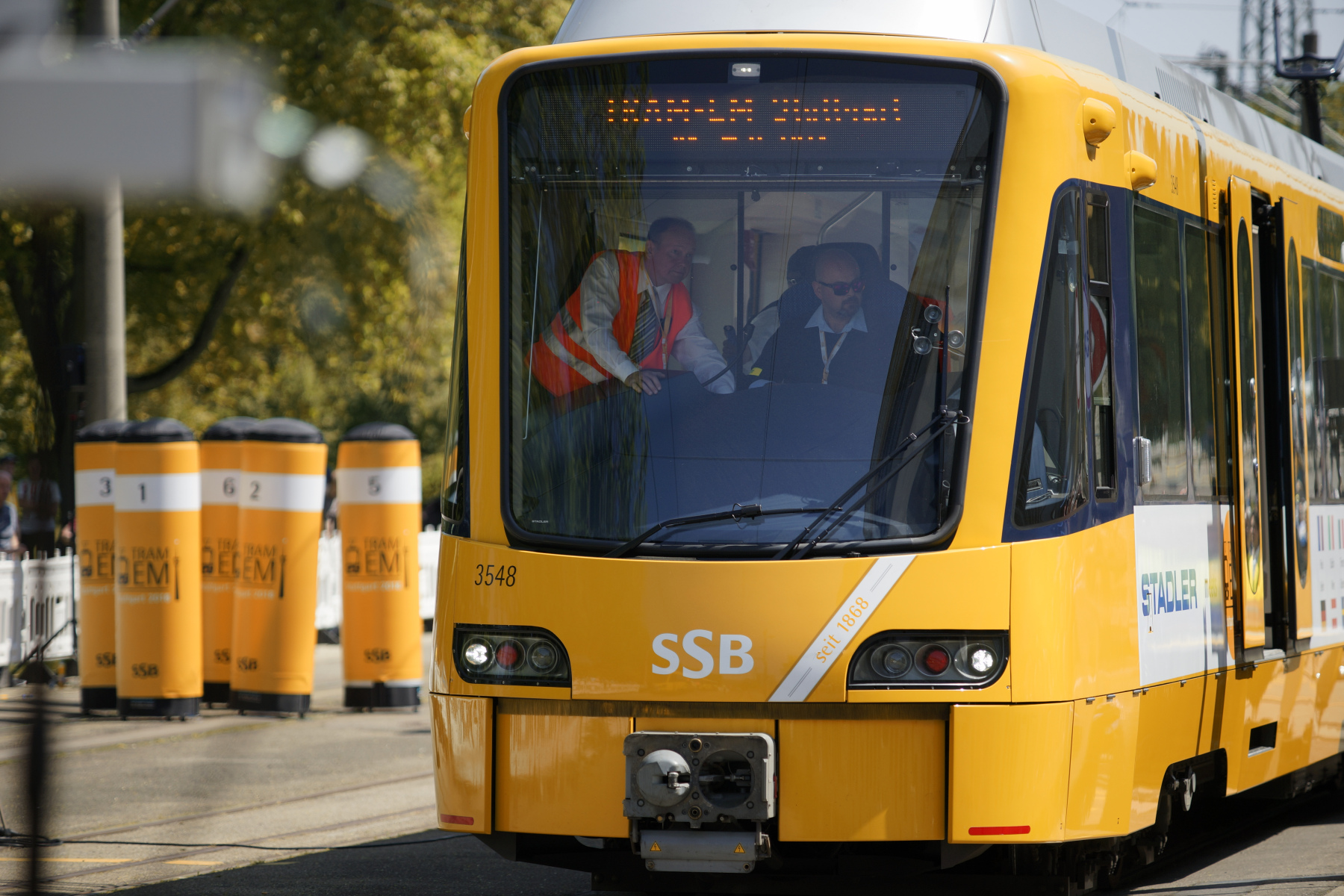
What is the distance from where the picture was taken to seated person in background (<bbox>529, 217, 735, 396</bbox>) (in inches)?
235

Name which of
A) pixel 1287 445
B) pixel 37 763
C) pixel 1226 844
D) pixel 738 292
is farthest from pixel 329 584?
pixel 37 763

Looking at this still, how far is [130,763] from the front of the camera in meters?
11.4

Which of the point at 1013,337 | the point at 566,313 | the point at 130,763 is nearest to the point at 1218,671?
the point at 1013,337

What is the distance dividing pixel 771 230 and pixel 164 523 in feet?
26.8

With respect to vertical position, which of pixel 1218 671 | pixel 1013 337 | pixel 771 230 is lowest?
pixel 1218 671

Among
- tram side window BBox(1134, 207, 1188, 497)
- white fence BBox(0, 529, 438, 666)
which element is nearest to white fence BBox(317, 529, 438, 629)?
white fence BBox(0, 529, 438, 666)

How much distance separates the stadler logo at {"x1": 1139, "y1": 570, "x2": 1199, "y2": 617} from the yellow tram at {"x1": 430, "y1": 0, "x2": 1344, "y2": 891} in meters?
0.02

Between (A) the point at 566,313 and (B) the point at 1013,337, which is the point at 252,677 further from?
(B) the point at 1013,337

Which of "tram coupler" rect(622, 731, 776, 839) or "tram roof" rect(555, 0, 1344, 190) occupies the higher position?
"tram roof" rect(555, 0, 1344, 190)

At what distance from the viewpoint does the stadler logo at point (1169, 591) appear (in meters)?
6.41

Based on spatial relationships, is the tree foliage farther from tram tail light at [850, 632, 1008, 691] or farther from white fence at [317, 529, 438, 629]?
tram tail light at [850, 632, 1008, 691]

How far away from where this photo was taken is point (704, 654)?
5.67 m

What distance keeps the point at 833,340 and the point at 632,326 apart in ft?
2.18

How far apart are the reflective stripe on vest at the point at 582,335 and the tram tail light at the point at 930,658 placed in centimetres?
119
